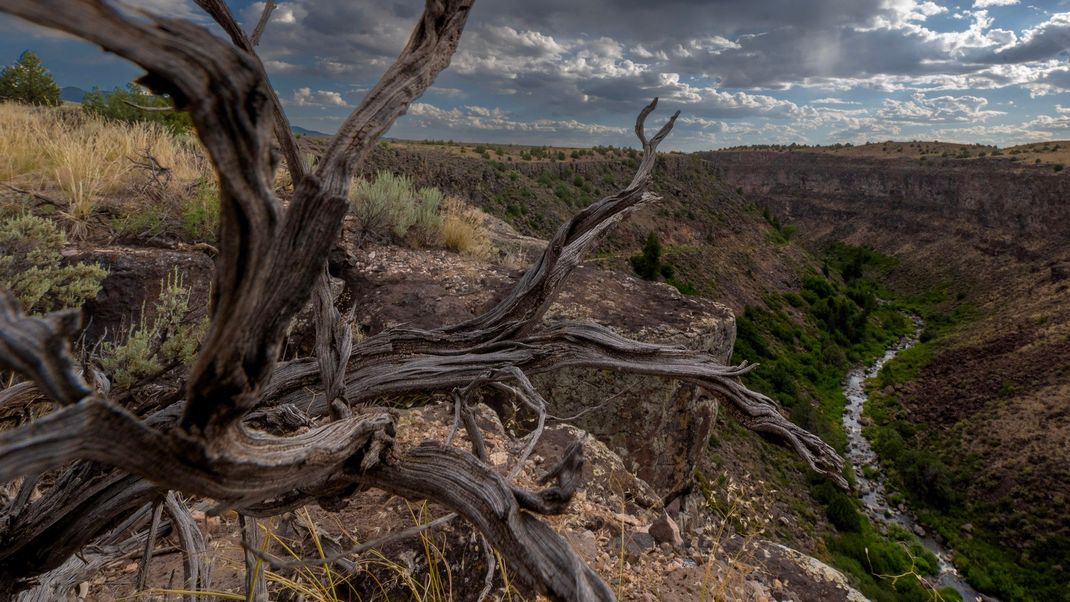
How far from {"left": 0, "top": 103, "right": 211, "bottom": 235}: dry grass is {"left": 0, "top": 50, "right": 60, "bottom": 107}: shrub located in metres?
5.39

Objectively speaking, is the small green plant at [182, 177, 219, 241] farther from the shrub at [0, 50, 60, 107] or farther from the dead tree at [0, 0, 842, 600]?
the shrub at [0, 50, 60, 107]

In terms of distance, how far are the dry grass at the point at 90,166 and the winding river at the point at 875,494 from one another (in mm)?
18474

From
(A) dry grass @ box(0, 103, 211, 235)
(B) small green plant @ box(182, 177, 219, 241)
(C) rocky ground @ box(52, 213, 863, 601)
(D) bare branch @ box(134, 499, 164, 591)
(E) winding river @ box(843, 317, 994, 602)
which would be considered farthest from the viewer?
(E) winding river @ box(843, 317, 994, 602)

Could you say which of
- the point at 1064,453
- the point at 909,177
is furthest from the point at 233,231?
the point at 909,177

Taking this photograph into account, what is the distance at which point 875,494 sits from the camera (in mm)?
25125

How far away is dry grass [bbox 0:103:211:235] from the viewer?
197 inches

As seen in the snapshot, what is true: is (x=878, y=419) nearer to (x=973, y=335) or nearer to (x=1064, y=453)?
(x=1064, y=453)

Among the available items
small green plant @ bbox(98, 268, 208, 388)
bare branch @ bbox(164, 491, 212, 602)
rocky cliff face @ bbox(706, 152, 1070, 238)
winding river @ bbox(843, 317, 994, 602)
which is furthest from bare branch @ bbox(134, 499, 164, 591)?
rocky cliff face @ bbox(706, 152, 1070, 238)

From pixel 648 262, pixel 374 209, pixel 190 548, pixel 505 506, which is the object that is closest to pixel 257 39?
pixel 505 506

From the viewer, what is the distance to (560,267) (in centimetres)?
298

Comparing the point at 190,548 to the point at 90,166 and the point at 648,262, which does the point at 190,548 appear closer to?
the point at 90,166

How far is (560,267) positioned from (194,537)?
7.10ft

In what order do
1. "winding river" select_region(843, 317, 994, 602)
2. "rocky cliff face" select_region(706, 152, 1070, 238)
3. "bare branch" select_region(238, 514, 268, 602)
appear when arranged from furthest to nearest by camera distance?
"rocky cliff face" select_region(706, 152, 1070, 238) → "winding river" select_region(843, 317, 994, 602) → "bare branch" select_region(238, 514, 268, 602)

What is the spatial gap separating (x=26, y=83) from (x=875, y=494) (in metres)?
33.8
